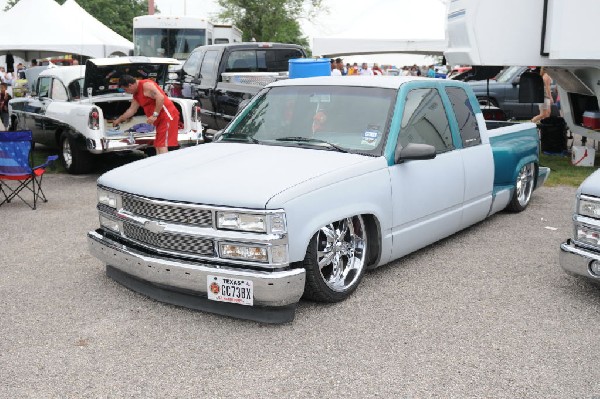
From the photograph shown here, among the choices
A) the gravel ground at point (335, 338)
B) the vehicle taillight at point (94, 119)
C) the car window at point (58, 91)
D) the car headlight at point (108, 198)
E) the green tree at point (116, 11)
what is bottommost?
the gravel ground at point (335, 338)

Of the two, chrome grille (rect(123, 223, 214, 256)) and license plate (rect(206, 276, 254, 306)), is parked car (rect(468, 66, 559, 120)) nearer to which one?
chrome grille (rect(123, 223, 214, 256))

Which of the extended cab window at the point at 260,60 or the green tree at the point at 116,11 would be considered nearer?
the extended cab window at the point at 260,60

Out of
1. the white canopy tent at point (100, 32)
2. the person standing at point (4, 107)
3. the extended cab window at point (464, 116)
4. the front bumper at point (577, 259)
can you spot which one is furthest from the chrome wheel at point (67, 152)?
the white canopy tent at point (100, 32)

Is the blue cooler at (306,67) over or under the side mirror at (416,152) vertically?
over

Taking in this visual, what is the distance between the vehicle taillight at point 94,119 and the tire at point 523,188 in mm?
5983

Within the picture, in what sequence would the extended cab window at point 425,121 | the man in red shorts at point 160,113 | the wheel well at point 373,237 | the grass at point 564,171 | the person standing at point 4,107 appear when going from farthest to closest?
the person standing at point 4,107 < the grass at point 564,171 < the man in red shorts at point 160,113 < the extended cab window at point 425,121 < the wheel well at point 373,237

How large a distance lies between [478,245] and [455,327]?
83.9 inches

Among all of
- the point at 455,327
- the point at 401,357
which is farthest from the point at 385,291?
the point at 401,357

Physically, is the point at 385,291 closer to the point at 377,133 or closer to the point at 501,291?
the point at 501,291

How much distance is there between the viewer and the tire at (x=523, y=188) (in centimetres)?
758

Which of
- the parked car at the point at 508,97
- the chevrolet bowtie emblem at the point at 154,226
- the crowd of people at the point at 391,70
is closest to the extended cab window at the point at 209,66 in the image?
the parked car at the point at 508,97

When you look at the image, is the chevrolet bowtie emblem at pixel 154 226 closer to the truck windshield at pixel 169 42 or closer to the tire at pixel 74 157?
the tire at pixel 74 157

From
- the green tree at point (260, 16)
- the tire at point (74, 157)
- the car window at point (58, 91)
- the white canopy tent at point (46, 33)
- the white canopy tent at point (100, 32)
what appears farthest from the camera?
the green tree at point (260, 16)

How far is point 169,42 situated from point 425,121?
56.6 ft
